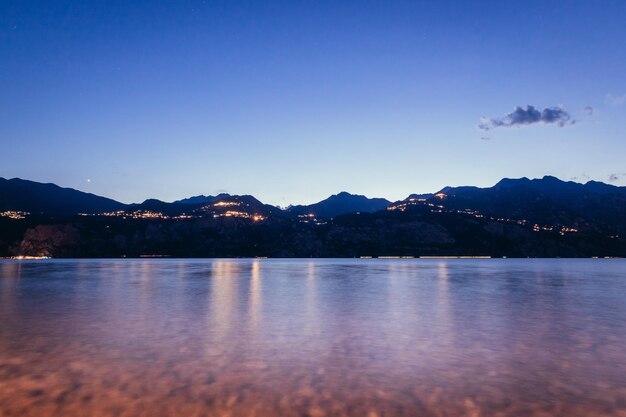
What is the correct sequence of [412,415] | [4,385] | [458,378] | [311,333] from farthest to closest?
[311,333]
[458,378]
[4,385]
[412,415]

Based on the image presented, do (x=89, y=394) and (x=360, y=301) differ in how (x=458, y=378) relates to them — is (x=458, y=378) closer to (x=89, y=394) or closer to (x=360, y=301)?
(x=89, y=394)

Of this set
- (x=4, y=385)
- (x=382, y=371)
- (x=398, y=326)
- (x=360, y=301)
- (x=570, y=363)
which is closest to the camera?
(x=4, y=385)

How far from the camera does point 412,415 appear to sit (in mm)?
8742

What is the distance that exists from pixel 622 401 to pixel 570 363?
3.80 metres

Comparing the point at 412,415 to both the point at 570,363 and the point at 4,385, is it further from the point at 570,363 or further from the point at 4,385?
the point at 4,385

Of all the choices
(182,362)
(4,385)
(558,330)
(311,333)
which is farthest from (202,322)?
(558,330)

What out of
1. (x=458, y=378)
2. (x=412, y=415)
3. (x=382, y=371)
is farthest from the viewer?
(x=382, y=371)

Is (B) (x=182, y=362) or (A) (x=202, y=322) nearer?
(B) (x=182, y=362)

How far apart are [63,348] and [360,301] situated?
20.7 meters

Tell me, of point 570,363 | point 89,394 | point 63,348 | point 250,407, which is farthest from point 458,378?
point 63,348

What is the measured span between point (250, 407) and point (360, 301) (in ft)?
76.5

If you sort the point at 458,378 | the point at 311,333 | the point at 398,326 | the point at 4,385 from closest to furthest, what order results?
the point at 4,385 → the point at 458,378 → the point at 311,333 → the point at 398,326

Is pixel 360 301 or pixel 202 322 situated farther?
pixel 360 301

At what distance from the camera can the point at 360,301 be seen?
104 ft
